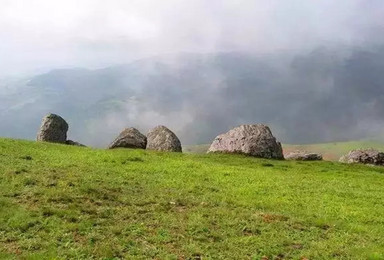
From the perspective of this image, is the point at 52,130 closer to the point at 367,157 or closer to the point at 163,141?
the point at 163,141

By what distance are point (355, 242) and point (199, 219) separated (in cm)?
829

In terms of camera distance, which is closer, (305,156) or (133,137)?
(133,137)

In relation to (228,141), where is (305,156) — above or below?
below

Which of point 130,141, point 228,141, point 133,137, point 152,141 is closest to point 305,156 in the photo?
point 228,141

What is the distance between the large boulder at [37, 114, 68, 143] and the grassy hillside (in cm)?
4855

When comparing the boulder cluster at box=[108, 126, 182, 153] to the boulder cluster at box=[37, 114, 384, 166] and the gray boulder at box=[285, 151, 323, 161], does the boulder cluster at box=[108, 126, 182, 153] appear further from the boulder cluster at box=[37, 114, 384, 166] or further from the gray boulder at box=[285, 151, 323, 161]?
the gray boulder at box=[285, 151, 323, 161]

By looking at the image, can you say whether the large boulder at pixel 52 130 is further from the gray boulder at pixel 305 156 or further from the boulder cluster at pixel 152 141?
the gray boulder at pixel 305 156

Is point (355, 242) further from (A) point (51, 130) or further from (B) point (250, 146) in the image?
(A) point (51, 130)

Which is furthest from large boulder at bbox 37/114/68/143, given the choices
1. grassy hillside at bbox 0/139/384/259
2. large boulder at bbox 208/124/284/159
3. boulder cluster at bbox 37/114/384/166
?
grassy hillside at bbox 0/139/384/259

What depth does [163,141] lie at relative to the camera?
8619 centimetres

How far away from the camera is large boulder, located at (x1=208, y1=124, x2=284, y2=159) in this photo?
82.1 m

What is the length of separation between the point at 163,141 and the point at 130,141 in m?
6.37

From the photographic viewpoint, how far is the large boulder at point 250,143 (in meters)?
82.1

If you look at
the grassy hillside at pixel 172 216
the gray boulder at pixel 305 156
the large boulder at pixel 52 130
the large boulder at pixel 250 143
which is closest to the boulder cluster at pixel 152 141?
the large boulder at pixel 250 143
